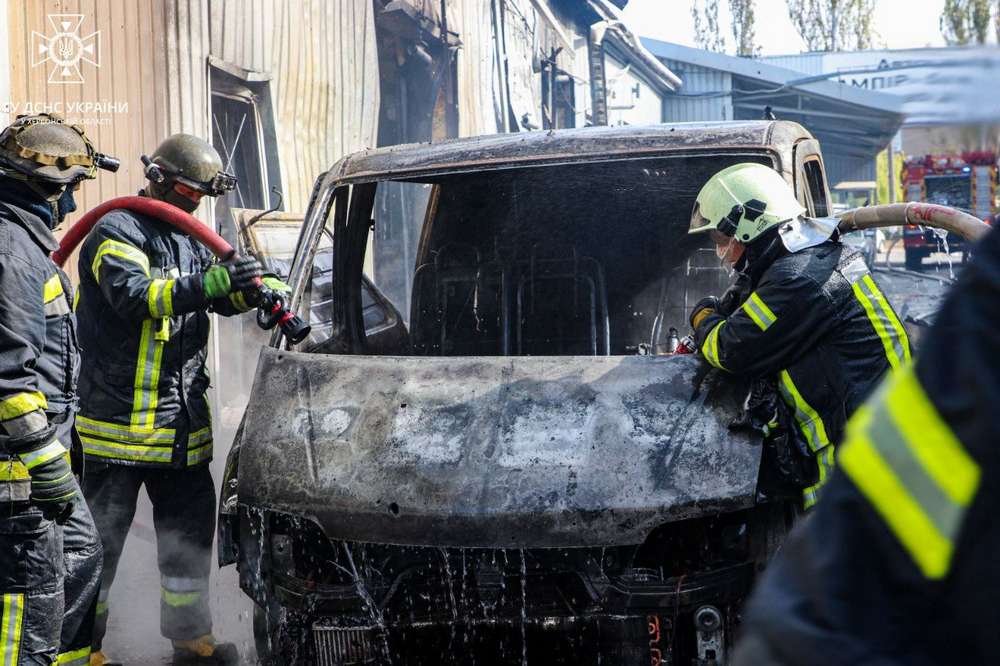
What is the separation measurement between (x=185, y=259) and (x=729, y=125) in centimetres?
210

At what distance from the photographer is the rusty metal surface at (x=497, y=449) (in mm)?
2951

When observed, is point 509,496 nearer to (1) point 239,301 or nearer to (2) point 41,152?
(1) point 239,301

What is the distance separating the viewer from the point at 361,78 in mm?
11031

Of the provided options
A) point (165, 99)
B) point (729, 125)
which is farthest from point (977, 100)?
point (165, 99)

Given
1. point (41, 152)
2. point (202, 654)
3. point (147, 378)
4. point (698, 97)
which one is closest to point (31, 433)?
point (41, 152)

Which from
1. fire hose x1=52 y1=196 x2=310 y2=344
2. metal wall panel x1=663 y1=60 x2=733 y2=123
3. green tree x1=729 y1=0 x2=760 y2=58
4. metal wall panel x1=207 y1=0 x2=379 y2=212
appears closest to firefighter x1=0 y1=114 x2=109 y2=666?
fire hose x1=52 y1=196 x2=310 y2=344

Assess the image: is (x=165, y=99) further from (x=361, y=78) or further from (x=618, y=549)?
(x=618, y=549)

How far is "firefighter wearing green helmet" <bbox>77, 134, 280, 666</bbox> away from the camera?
398 cm

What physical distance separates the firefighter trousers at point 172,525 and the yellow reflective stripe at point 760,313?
222 cm

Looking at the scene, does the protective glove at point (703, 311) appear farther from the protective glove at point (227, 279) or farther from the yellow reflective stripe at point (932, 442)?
the yellow reflective stripe at point (932, 442)

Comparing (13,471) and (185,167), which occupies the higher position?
(185,167)

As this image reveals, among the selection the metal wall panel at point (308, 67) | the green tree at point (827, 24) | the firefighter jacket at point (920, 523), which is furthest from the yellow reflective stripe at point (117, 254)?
the green tree at point (827, 24)

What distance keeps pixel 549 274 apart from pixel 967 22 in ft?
12.5

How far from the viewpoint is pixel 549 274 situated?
489 centimetres
